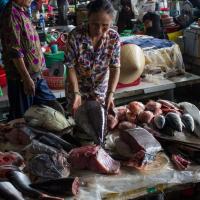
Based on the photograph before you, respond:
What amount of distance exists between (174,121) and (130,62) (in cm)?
173

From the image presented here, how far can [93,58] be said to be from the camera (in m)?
2.72

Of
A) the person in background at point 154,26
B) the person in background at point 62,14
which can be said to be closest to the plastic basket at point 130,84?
the person in background at point 154,26

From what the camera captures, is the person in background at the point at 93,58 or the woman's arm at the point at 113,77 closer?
the person in background at the point at 93,58

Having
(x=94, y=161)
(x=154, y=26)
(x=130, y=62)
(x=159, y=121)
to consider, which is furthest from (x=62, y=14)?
(x=94, y=161)

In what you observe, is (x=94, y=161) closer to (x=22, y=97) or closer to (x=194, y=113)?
(x=194, y=113)

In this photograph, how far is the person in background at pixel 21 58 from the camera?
298cm

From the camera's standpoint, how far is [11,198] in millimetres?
1736

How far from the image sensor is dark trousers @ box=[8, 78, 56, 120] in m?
3.30

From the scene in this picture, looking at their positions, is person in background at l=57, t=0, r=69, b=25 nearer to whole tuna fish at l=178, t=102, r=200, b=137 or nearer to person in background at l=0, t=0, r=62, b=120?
person in background at l=0, t=0, r=62, b=120

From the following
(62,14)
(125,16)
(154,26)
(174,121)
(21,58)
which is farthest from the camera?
(125,16)

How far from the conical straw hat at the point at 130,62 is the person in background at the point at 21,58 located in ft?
3.17

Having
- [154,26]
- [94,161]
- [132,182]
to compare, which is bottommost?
[132,182]

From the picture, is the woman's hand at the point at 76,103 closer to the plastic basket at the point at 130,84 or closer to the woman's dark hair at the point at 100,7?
the woman's dark hair at the point at 100,7

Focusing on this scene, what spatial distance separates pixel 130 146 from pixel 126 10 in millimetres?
5626
